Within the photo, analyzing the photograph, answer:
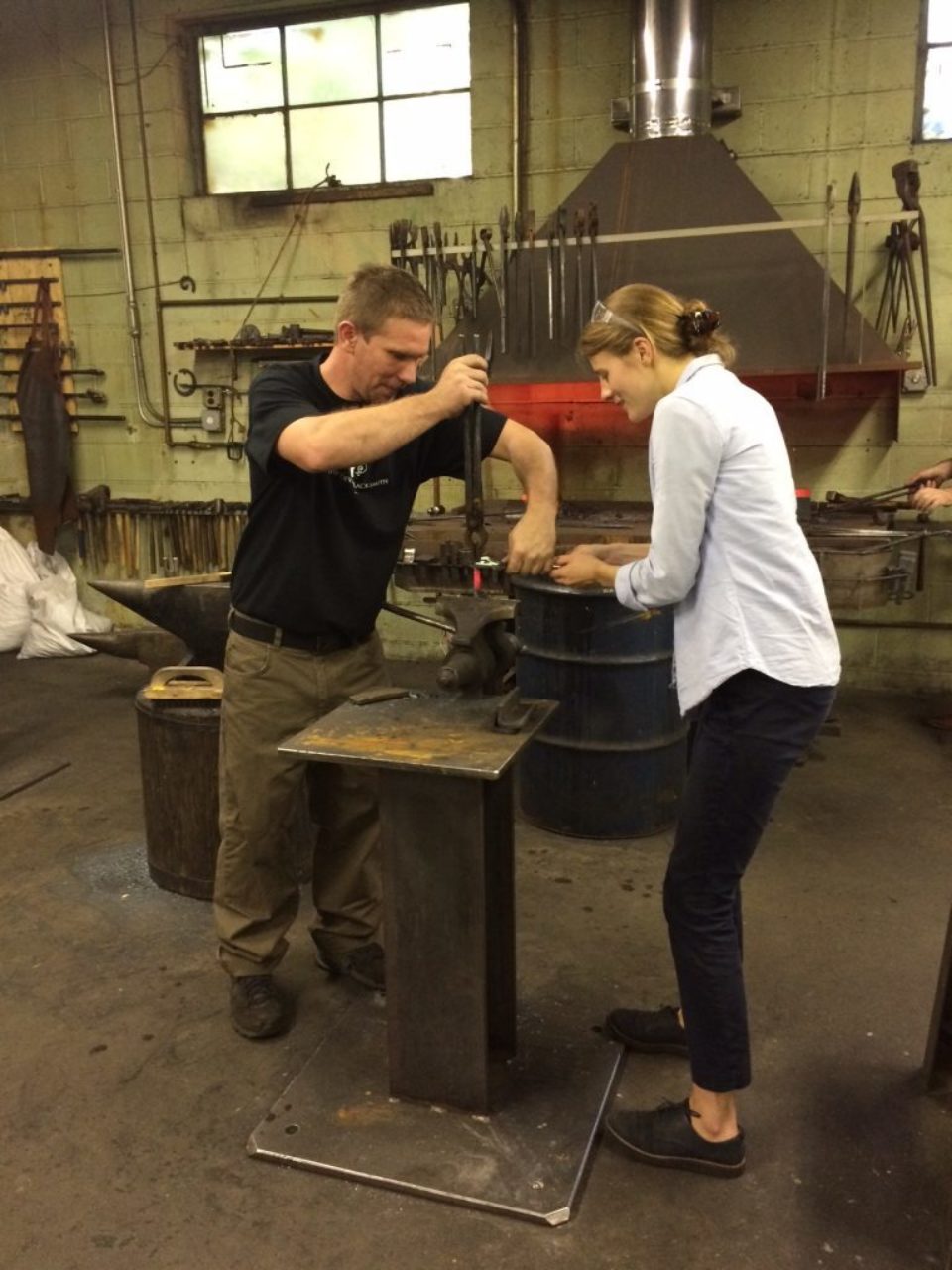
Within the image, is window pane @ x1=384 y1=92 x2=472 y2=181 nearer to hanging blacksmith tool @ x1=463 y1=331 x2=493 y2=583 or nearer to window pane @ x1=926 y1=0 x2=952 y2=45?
window pane @ x1=926 y1=0 x2=952 y2=45

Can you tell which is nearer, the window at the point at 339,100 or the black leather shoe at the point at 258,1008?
the black leather shoe at the point at 258,1008

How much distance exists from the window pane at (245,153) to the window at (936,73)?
2746mm

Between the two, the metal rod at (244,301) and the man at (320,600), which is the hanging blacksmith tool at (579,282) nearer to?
the metal rod at (244,301)

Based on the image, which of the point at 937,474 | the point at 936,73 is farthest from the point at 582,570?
the point at 936,73

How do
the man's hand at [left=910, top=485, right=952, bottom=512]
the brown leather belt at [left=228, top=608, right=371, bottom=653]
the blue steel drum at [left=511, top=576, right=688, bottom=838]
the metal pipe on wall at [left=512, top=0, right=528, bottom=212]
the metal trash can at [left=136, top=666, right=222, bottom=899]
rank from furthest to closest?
1. the metal pipe on wall at [left=512, top=0, right=528, bottom=212]
2. the man's hand at [left=910, top=485, right=952, bottom=512]
3. the blue steel drum at [left=511, top=576, right=688, bottom=838]
4. the metal trash can at [left=136, top=666, right=222, bottom=899]
5. the brown leather belt at [left=228, top=608, right=371, bottom=653]

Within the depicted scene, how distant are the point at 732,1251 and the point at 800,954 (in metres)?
Result: 0.90

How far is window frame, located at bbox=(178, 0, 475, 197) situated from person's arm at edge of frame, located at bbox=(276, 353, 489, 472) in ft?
10.5

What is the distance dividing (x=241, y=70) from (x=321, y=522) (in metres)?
3.80

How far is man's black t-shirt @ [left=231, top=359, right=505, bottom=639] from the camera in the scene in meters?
1.88

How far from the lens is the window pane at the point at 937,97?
3.91 meters

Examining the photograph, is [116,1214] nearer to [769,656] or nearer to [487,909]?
[487,909]

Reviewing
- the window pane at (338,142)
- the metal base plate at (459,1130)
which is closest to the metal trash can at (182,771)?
the metal base plate at (459,1130)

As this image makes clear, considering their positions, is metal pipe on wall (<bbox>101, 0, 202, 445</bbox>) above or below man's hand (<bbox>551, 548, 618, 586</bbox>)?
above

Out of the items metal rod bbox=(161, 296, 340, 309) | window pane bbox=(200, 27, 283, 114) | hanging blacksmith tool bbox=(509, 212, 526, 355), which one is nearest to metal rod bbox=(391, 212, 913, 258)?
hanging blacksmith tool bbox=(509, 212, 526, 355)
